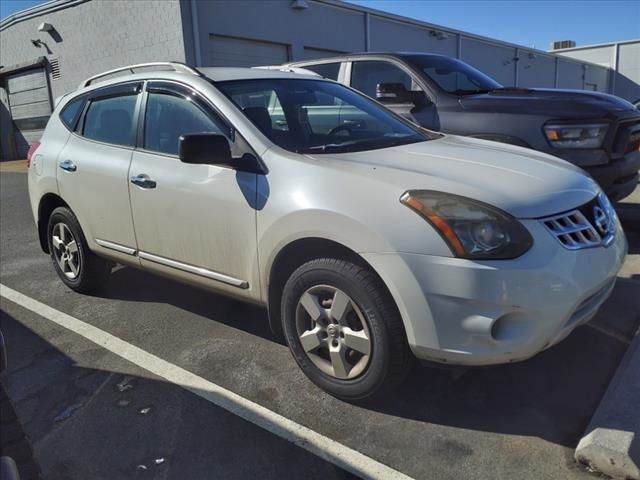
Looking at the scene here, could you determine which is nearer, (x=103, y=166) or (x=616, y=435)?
(x=616, y=435)

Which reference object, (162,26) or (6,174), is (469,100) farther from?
(6,174)

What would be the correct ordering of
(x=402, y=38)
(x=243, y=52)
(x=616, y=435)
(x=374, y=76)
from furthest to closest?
(x=402, y=38) < (x=243, y=52) < (x=374, y=76) < (x=616, y=435)

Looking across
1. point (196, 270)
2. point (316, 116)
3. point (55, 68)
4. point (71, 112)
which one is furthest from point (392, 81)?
point (55, 68)

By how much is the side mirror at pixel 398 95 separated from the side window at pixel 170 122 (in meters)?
2.41

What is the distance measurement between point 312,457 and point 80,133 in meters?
3.26

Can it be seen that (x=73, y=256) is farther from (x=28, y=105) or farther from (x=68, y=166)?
(x=28, y=105)

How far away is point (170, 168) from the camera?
11.6ft

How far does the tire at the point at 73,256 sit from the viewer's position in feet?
14.7

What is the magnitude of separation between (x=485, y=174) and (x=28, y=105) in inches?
839

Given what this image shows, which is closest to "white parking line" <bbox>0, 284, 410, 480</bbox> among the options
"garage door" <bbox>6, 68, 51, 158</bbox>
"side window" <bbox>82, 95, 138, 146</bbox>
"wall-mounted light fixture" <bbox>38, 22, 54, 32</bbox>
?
"side window" <bbox>82, 95, 138, 146</bbox>

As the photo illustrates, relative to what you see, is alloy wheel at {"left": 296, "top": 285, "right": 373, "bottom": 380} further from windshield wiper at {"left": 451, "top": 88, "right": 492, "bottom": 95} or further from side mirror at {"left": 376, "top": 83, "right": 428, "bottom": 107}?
windshield wiper at {"left": 451, "top": 88, "right": 492, "bottom": 95}

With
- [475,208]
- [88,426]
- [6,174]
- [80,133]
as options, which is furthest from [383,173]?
[6,174]

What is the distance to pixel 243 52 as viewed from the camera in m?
14.5

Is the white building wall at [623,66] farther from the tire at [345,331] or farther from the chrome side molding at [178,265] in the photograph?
the tire at [345,331]
